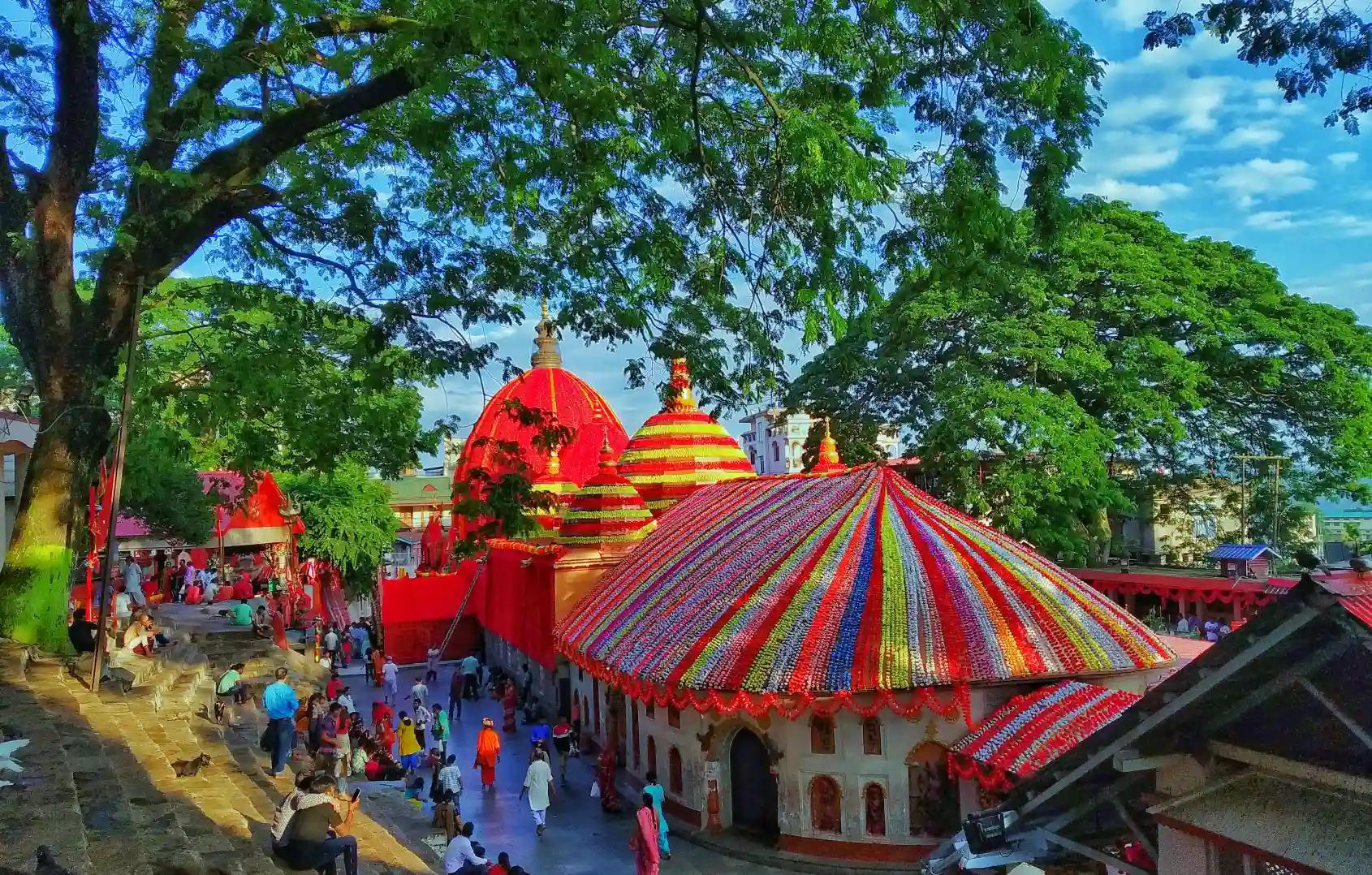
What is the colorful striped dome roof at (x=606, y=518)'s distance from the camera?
1905 cm

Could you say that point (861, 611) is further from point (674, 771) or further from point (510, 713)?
point (510, 713)

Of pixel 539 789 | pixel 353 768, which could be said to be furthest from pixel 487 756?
pixel 539 789

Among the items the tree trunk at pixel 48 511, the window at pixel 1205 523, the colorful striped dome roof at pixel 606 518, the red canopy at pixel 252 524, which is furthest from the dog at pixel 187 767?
the window at pixel 1205 523

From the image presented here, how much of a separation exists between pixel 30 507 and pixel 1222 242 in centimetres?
2572

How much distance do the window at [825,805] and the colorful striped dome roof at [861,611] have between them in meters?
1.66

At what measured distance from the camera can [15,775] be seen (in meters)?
6.41

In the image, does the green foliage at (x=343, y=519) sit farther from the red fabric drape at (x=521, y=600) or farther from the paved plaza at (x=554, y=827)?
the paved plaza at (x=554, y=827)

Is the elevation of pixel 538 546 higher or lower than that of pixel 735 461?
lower

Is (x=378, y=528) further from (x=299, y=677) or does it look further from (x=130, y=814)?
(x=130, y=814)

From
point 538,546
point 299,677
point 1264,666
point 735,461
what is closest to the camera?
point 1264,666

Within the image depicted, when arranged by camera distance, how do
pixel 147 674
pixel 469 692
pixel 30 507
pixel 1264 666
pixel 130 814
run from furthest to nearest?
1. pixel 469 692
2. pixel 147 674
3. pixel 30 507
4. pixel 130 814
5. pixel 1264 666

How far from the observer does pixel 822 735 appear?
11.6 metres

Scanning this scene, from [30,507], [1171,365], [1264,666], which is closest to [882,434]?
[1171,365]

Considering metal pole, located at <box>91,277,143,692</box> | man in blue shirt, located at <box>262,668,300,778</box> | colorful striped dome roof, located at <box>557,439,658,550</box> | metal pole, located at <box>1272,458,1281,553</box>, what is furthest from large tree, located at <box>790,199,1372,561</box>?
metal pole, located at <box>91,277,143,692</box>
